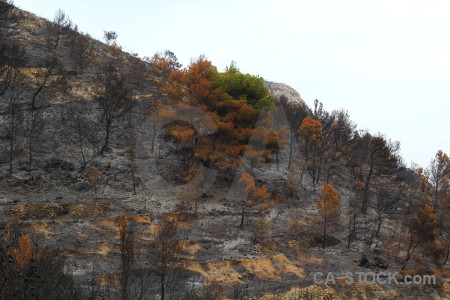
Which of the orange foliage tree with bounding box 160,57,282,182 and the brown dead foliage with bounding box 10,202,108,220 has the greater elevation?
the orange foliage tree with bounding box 160,57,282,182

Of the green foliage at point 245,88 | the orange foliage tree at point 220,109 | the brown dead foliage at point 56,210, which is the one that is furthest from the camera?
the green foliage at point 245,88

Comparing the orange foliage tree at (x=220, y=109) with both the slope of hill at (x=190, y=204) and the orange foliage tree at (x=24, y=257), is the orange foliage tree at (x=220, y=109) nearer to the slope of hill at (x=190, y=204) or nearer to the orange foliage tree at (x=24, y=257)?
the slope of hill at (x=190, y=204)

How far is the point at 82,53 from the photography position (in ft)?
169

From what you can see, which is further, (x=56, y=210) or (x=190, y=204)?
(x=190, y=204)

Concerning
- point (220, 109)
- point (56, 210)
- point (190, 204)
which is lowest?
point (56, 210)

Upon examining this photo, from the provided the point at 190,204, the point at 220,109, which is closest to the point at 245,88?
the point at 220,109

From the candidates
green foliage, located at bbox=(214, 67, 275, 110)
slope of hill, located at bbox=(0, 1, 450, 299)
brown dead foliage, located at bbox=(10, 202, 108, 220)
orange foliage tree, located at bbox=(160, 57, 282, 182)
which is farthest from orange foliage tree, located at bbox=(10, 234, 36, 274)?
green foliage, located at bbox=(214, 67, 275, 110)

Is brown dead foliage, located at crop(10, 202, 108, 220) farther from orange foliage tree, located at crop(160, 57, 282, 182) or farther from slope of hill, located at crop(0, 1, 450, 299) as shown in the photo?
orange foliage tree, located at crop(160, 57, 282, 182)

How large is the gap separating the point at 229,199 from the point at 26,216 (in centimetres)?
1639

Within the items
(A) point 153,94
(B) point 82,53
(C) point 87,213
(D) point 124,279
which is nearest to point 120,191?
(C) point 87,213

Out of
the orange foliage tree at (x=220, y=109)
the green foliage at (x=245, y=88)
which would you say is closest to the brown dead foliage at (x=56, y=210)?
the orange foliage tree at (x=220, y=109)

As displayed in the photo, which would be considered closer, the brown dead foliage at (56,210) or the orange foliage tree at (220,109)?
the brown dead foliage at (56,210)

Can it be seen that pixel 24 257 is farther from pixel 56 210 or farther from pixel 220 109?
pixel 220 109

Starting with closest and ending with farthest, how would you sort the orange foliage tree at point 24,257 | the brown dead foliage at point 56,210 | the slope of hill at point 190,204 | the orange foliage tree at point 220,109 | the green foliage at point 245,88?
the orange foliage tree at point 24,257 < the slope of hill at point 190,204 < the brown dead foliage at point 56,210 < the orange foliage tree at point 220,109 < the green foliage at point 245,88
